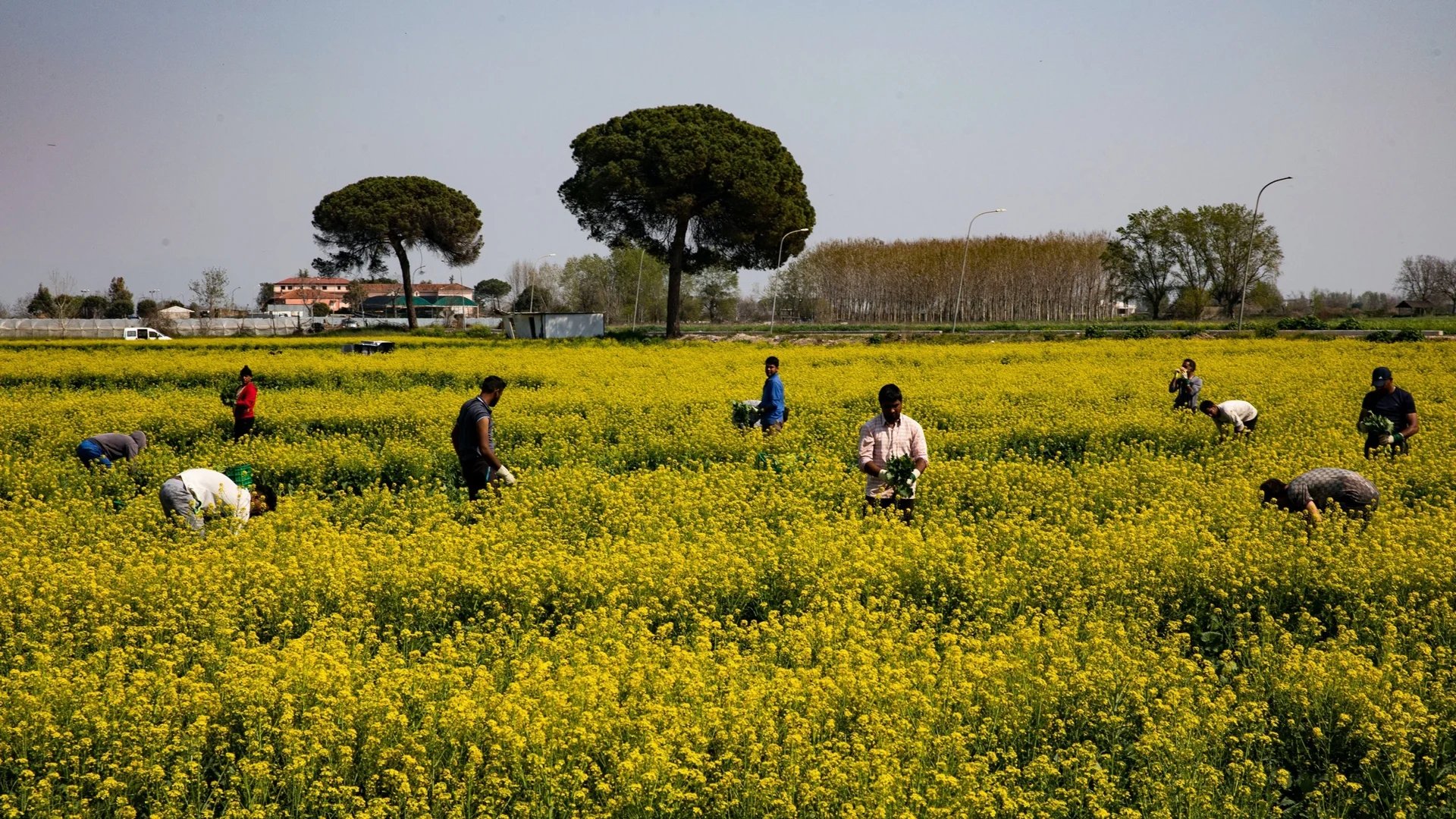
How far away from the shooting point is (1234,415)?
47.6 ft

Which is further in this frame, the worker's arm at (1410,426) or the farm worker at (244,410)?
the farm worker at (244,410)

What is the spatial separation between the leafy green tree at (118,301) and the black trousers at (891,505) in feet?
392

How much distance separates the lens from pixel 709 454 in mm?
14492

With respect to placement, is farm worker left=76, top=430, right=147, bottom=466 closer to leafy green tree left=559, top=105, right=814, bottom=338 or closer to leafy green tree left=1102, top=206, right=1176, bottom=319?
leafy green tree left=559, top=105, right=814, bottom=338

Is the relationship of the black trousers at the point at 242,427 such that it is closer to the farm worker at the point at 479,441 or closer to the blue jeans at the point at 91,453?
the blue jeans at the point at 91,453

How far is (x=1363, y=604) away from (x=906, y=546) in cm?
326

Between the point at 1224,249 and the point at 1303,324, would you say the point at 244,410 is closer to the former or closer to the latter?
the point at 1303,324

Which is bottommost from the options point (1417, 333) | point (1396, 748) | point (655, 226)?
point (1396, 748)

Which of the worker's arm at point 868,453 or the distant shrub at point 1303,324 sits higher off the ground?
the distant shrub at point 1303,324

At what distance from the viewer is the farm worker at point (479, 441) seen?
10.5 m

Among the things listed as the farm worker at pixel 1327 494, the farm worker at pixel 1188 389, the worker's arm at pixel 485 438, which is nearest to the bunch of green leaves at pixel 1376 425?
the farm worker at pixel 1327 494

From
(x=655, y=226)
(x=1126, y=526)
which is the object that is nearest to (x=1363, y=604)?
(x=1126, y=526)

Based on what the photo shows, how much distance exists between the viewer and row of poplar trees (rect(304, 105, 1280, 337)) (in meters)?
51.7

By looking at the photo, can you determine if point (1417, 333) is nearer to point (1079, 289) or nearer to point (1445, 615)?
point (1445, 615)
